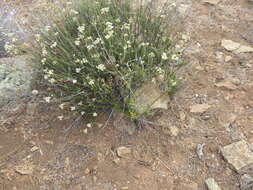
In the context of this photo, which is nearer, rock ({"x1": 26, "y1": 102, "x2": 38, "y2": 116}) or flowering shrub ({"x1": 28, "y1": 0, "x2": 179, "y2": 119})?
flowering shrub ({"x1": 28, "y1": 0, "x2": 179, "y2": 119})

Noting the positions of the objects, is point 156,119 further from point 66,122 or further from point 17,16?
point 17,16

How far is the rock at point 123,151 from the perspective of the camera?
7.58ft

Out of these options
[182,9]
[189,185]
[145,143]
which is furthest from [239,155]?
[182,9]

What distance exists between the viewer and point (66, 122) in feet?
8.34

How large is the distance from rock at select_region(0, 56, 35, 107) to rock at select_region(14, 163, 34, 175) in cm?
69

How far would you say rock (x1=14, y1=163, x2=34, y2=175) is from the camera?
2.28m

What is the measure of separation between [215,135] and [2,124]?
1.77 m

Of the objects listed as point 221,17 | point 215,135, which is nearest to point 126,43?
point 215,135

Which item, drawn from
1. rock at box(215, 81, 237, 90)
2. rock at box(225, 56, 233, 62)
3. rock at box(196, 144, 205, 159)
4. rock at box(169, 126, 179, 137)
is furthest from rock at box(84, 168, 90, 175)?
rock at box(225, 56, 233, 62)

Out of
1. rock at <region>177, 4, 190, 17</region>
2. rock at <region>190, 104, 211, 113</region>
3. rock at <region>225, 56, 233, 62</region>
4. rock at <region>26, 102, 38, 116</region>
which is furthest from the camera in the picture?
rock at <region>177, 4, 190, 17</region>

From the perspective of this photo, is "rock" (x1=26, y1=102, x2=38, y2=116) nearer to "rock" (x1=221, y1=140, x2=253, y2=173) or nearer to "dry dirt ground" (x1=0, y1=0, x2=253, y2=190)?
"dry dirt ground" (x1=0, y1=0, x2=253, y2=190)

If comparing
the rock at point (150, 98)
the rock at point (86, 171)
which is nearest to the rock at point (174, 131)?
the rock at point (150, 98)

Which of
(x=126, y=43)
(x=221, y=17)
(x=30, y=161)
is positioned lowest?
(x=30, y=161)

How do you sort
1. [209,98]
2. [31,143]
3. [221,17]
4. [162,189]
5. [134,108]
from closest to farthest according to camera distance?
[162,189]
[134,108]
[31,143]
[209,98]
[221,17]
